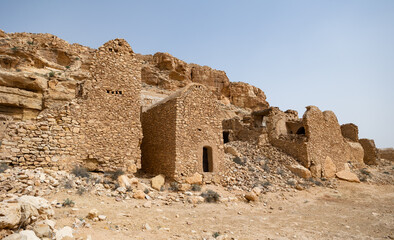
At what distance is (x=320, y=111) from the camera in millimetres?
14453

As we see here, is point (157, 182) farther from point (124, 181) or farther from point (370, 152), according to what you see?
point (370, 152)

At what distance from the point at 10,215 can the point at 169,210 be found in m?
4.07

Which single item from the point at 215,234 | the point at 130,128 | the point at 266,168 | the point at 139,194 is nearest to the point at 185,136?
the point at 130,128

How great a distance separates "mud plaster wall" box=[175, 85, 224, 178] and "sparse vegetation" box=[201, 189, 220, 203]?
44.6 inches

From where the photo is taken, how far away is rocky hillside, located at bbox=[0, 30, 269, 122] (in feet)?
50.3

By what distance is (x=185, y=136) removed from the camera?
949 centimetres

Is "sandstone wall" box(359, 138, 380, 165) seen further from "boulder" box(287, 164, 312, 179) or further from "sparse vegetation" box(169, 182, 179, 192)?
"sparse vegetation" box(169, 182, 179, 192)

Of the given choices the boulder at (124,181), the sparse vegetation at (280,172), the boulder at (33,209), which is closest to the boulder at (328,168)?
the sparse vegetation at (280,172)

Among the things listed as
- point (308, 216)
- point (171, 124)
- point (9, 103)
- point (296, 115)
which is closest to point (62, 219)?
point (171, 124)

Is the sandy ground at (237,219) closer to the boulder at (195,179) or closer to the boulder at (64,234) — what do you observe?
the boulder at (64,234)

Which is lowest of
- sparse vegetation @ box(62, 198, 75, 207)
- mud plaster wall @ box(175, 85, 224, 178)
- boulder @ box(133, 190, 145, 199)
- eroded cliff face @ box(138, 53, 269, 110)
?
boulder @ box(133, 190, 145, 199)

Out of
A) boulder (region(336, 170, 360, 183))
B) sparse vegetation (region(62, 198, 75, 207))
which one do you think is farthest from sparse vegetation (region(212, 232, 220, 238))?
boulder (region(336, 170, 360, 183))

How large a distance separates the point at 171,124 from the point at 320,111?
387 inches

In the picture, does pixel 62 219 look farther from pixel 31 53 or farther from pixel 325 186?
pixel 31 53
